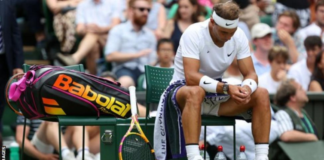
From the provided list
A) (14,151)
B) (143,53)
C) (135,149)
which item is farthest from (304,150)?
(14,151)

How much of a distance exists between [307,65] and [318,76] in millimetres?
467

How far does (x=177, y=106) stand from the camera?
7277mm

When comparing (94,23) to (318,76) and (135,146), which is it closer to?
(318,76)

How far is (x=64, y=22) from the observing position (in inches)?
480

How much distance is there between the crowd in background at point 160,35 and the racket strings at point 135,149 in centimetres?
314

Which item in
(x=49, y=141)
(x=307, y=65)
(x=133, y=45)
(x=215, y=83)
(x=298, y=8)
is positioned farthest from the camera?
(x=298, y=8)

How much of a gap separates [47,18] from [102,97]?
5408mm

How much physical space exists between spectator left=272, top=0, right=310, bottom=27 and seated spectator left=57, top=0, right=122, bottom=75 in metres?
2.69

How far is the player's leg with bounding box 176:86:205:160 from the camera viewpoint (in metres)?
6.92

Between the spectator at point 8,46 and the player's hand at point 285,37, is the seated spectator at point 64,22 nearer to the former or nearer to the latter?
the spectator at point 8,46

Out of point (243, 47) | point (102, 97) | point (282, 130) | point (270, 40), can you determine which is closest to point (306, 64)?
point (270, 40)

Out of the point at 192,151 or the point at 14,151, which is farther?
the point at 14,151

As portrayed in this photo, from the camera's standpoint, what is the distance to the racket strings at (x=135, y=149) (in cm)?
708

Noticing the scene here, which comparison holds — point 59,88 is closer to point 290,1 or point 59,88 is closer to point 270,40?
point 270,40
